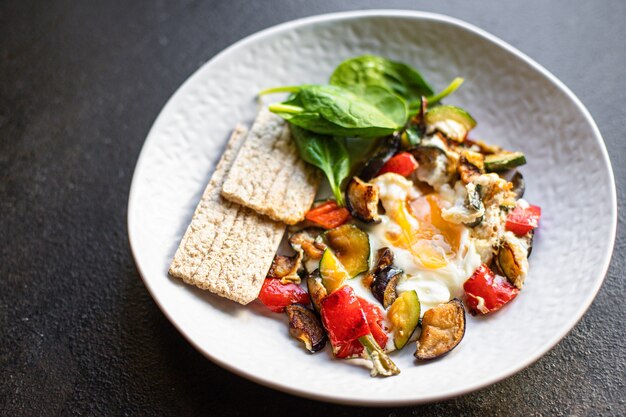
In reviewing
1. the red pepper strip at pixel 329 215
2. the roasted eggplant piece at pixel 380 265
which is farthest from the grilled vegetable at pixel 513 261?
the red pepper strip at pixel 329 215

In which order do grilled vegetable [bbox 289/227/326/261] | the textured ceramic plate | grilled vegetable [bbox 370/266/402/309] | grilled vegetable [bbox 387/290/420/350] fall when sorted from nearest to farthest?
the textured ceramic plate, grilled vegetable [bbox 387/290/420/350], grilled vegetable [bbox 370/266/402/309], grilled vegetable [bbox 289/227/326/261]

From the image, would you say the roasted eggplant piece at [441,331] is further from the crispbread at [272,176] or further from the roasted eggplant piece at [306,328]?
the crispbread at [272,176]

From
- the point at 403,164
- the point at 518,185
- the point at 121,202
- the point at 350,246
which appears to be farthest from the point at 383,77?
the point at 121,202

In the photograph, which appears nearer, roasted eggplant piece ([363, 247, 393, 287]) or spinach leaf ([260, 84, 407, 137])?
roasted eggplant piece ([363, 247, 393, 287])

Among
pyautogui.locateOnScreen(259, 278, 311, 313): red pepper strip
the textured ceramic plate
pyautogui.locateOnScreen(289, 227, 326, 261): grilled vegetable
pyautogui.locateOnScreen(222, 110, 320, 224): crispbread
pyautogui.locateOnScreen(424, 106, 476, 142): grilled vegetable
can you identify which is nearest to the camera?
the textured ceramic plate

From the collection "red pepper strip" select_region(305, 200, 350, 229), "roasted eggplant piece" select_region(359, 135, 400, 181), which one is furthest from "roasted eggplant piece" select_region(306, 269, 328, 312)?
"roasted eggplant piece" select_region(359, 135, 400, 181)

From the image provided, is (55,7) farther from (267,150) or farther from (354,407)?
(354,407)

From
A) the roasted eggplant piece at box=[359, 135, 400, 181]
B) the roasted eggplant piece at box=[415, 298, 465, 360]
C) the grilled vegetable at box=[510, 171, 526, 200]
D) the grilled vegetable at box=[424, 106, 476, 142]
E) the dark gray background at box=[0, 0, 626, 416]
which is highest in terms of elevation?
the grilled vegetable at box=[424, 106, 476, 142]

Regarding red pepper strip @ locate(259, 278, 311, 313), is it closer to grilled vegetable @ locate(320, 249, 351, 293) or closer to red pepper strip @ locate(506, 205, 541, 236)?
grilled vegetable @ locate(320, 249, 351, 293)
